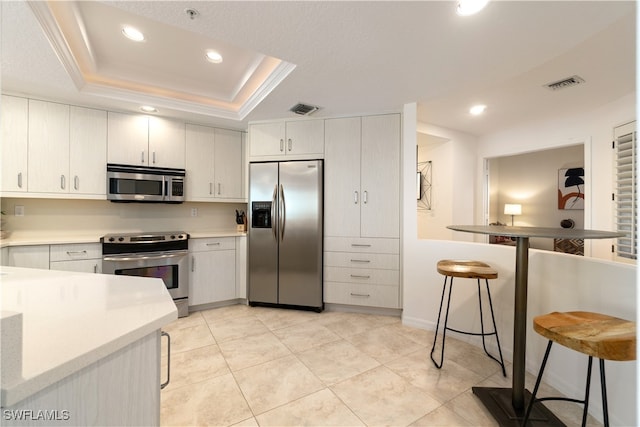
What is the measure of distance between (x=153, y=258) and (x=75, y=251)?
2.17 ft

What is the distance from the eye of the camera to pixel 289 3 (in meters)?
1.48

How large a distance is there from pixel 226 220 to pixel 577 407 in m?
3.89

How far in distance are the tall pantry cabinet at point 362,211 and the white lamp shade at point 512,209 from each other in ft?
12.1

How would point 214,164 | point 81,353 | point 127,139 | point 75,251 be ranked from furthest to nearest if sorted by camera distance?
point 214,164
point 127,139
point 75,251
point 81,353

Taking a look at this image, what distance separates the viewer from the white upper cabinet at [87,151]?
281 centimetres

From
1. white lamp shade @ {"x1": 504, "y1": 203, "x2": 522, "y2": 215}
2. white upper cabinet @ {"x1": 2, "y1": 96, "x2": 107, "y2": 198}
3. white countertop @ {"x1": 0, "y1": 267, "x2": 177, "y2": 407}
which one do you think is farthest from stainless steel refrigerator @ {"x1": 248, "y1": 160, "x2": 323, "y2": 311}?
white lamp shade @ {"x1": 504, "y1": 203, "x2": 522, "y2": 215}

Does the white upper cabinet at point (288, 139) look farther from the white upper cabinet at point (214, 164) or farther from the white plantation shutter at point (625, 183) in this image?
the white plantation shutter at point (625, 183)

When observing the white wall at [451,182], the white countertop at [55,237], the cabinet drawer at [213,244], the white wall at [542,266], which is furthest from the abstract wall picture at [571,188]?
the cabinet drawer at [213,244]

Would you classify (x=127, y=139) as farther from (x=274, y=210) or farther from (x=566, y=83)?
(x=566, y=83)

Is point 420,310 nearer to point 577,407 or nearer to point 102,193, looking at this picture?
point 577,407

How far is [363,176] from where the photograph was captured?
10.2 ft

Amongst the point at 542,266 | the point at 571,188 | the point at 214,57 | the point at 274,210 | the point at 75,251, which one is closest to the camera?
the point at 542,266

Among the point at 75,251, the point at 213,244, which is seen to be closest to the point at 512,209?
the point at 213,244

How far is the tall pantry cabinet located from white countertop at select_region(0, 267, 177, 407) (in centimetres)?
224
